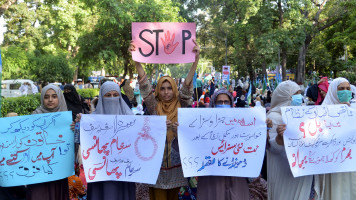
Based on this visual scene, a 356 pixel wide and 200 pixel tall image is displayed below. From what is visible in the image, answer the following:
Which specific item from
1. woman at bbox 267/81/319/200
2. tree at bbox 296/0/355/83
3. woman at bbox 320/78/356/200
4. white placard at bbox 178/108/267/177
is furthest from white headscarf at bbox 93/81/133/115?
→ tree at bbox 296/0/355/83

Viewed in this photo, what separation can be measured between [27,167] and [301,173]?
7.69ft

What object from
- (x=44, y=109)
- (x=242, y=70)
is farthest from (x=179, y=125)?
(x=242, y=70)

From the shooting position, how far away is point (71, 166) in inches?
121

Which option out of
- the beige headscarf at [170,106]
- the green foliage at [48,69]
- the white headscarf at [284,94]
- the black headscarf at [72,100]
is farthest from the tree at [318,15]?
the beige headscarf at [170,106]

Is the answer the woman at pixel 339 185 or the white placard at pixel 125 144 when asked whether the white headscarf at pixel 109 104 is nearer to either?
the white placard at pixel 125 144

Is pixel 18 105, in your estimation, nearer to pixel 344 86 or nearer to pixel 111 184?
pixel 111 184

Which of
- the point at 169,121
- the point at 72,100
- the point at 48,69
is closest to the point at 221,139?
the point at 169,121

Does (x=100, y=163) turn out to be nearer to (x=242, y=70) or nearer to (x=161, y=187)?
(x=161, y=187)

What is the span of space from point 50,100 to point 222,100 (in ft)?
5.32

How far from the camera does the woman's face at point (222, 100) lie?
3131mm

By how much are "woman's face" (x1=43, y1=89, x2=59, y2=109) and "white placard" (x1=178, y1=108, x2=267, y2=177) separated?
1.24 metres

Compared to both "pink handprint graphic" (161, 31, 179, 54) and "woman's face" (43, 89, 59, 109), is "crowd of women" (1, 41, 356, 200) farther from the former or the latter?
"pink handprint graphic" (161, 31, 179, 54)

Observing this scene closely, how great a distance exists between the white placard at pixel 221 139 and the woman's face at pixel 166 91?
1.44 ft

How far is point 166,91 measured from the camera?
11.0 feet
